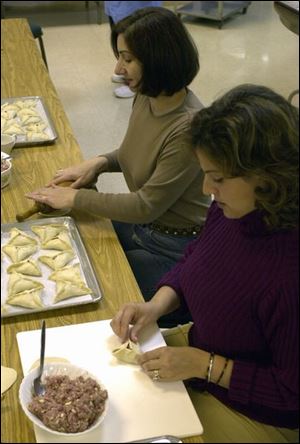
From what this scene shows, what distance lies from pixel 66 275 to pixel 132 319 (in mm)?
122

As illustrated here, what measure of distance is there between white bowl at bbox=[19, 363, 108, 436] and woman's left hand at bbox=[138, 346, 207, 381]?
98 millimetres

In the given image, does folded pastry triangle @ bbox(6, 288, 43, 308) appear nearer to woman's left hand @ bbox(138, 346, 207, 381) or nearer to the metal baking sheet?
woman's left hand @ bbox(138, 346, 207, 381)

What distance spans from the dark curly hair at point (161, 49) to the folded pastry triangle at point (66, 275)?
39 centimetres

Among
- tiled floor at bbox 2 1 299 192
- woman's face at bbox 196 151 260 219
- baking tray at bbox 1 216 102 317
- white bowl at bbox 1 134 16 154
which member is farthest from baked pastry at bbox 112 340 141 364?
tiled floor at bbox 2 1 299 192

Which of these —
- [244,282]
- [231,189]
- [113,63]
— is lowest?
[113,63]

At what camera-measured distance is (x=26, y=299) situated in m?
0.82

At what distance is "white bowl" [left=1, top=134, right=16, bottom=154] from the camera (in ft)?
3.99

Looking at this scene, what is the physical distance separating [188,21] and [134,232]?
2773mm

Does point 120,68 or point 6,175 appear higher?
point 120,68

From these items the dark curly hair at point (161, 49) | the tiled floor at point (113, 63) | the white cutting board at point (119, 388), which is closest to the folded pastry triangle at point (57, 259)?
the white cutting board at point (119, 388)

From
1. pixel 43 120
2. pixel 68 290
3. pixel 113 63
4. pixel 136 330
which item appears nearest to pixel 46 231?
pixel 68 290

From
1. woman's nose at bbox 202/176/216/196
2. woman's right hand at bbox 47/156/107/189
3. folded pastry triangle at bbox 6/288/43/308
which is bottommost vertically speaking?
woman's right hand at bbox 47/156/107/189

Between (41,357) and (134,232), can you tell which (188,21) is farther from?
(41,357)

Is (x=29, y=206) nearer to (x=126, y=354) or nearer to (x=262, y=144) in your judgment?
(x=126, y=354)
